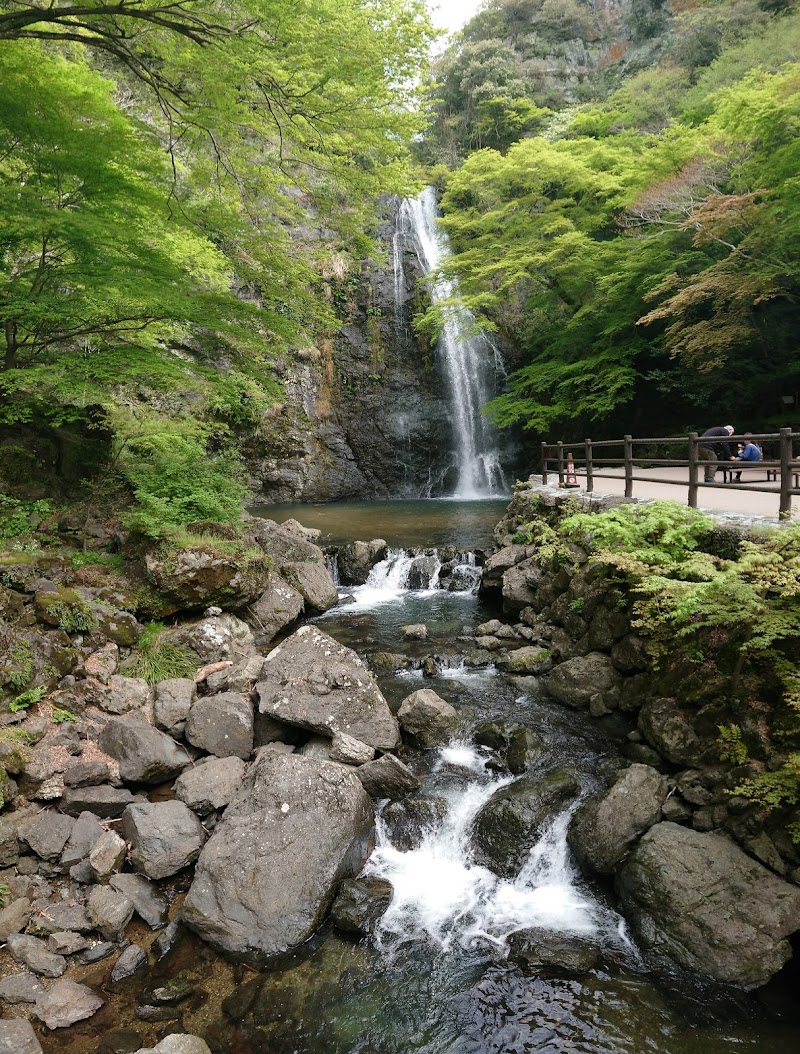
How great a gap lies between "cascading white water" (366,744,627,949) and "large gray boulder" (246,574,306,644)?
13.8 ft

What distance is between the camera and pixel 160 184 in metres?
6.04

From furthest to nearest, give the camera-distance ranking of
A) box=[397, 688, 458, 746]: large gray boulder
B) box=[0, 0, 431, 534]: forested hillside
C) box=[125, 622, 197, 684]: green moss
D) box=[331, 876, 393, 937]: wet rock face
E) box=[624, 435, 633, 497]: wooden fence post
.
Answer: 1. box=[624, 435, 633, 497]: wooden fence post
2. box=[125, 622, 197, 684]: green moss
3. box=[397, 688, 458, 746]: large gray boulder
4. box=[0, 0, 431, 534]: forested hillside
5. box=[331, 876, 393, 937]: wet rock face

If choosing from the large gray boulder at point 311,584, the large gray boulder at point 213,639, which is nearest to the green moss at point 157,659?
the large gray boulder at point 213,639

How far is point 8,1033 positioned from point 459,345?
916 inches

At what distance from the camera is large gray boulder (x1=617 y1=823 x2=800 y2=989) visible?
338 cm

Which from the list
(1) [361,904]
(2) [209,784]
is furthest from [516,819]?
(2) [209,784]

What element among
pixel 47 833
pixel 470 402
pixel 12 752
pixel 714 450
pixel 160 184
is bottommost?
pixel 47 833

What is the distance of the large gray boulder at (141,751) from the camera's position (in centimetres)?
489

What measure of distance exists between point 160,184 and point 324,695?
5.94 m

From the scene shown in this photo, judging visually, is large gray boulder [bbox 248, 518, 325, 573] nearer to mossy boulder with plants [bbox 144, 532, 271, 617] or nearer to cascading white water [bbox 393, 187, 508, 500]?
mossy boulder with plants [bbox 144, 532, 271, 617]

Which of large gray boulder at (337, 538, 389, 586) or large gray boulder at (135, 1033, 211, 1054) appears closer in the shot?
large gray boulder at (135, 1033, 211, 1054)

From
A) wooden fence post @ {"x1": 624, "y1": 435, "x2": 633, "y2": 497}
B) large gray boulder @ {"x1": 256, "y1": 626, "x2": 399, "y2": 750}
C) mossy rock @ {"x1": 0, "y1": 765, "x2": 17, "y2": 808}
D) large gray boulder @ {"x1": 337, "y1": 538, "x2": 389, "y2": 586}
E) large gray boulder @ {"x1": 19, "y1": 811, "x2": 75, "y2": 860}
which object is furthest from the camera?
large gray boulder @ {"x1": 337, "y1": 538, "x2": 389, "y2": 586}

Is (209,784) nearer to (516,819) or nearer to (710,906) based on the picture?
(516,819)

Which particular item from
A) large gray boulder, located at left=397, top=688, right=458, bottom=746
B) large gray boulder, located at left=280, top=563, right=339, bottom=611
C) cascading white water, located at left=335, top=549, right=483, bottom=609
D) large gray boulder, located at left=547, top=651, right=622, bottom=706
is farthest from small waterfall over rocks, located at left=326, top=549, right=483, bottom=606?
large gray boulder, located at left=397, top=688, right=458, bottom=746
